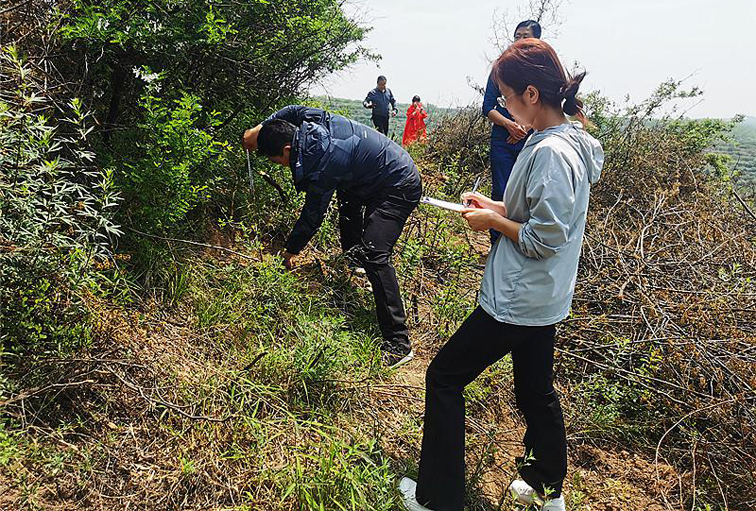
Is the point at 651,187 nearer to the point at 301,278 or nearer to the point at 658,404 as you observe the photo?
the point at 658,404

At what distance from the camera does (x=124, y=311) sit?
2.62m

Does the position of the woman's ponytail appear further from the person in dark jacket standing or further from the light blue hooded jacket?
the person in dark jacket standing

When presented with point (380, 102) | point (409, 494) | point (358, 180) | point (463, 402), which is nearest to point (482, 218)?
point (463, 402)

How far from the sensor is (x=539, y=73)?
184cm

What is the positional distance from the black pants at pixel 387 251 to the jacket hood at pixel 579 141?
1519 millimetres

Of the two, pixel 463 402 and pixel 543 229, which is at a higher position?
pixel 543 229

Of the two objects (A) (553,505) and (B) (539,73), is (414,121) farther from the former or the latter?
(A) (553,505)

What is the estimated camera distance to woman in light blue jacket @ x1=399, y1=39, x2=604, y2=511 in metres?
1.81

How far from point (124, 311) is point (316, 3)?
2.60 m

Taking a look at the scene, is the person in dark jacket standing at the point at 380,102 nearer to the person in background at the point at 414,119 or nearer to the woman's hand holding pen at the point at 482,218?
the person in background at the point at 414,119

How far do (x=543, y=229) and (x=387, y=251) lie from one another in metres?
1.59

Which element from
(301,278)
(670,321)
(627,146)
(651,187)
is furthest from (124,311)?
(627,146)

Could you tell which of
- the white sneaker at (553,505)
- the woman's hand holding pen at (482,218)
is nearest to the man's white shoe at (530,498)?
the white sneaker at (553,505)

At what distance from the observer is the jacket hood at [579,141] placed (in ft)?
6.07
